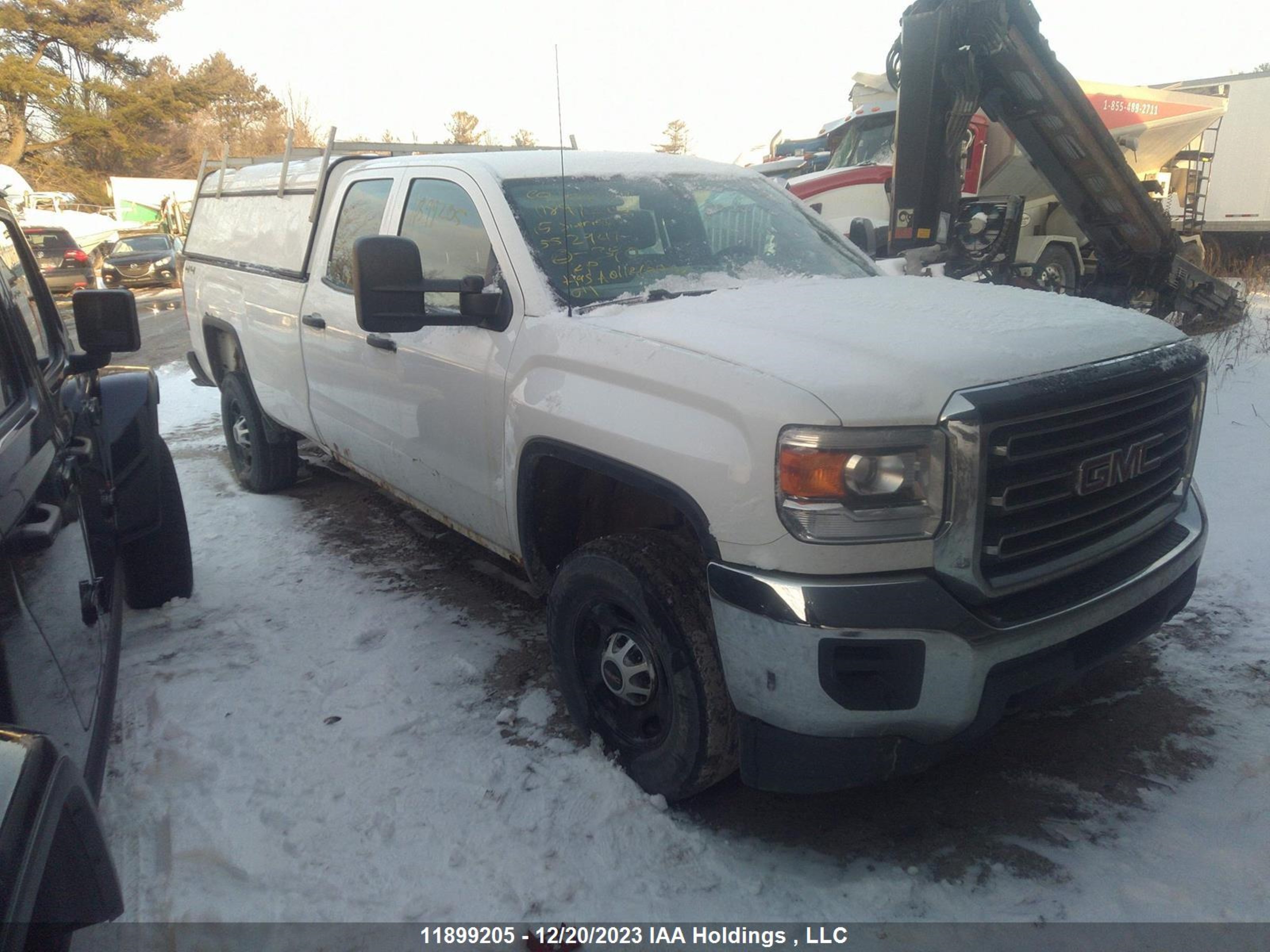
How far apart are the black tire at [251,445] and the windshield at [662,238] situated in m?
3.06

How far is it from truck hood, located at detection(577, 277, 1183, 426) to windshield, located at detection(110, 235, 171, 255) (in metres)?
23.9

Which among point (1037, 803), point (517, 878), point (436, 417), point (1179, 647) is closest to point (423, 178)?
point (436, 417)

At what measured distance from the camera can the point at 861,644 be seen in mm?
2246

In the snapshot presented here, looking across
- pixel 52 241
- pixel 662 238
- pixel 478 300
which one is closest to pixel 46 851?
pixel 478 300

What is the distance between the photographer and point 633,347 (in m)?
2.73

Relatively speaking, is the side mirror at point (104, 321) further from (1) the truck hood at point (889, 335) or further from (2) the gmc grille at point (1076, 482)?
(2) the gmc grille at point (1076, 482)

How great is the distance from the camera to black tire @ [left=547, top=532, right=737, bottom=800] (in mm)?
2607

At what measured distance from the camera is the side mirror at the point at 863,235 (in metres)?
4.64

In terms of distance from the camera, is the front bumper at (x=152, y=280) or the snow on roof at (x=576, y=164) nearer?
the snow on roof at (x=576, y=164)

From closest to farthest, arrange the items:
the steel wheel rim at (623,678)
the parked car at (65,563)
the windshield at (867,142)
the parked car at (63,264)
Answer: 1. the parked car at (65,563)
2. the steel wheel rim at (623,678)
3. the windshield at (867,142)
4. the parked car at (63,264)

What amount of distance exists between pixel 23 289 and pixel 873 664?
2.94 m

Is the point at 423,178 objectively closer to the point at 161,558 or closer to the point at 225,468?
the point at 161,558

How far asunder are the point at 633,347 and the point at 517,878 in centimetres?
151

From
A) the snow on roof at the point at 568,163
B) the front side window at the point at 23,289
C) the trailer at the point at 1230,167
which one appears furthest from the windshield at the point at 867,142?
the front side window at the point at 23,289
